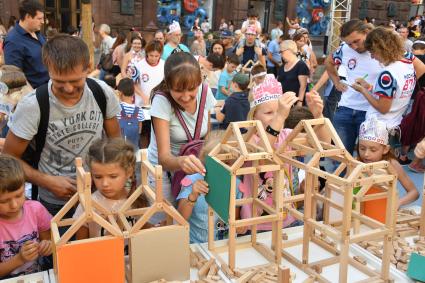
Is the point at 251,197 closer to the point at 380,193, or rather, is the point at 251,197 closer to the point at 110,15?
the point at 380,193

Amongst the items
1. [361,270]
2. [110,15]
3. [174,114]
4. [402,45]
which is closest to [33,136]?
[174,114]

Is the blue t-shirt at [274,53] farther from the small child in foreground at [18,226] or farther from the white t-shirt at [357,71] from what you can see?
the small child in foreground at [18,226]

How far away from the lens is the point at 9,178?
176cm

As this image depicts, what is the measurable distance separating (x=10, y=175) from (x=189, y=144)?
78cm

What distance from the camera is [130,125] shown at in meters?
4.46

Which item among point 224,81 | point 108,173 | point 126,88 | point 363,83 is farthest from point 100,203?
point 224,81

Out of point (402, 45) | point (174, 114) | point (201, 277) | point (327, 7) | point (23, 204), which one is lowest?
point (201, 277)

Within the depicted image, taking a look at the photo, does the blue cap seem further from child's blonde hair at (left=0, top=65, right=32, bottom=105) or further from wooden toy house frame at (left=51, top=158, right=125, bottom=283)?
wooden toy house frame at (left=51, top=158, right=125, bottom=283)

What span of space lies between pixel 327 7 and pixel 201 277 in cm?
1910

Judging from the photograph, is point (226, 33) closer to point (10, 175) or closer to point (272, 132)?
point (272, 132)

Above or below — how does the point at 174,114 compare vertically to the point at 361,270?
above

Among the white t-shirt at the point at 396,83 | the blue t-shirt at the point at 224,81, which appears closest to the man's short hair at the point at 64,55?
the white t-shirt at the point at 396,83

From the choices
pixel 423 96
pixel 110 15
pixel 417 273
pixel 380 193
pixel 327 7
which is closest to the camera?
pixel 417 273

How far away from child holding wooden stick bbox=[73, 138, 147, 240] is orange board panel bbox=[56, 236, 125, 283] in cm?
27
